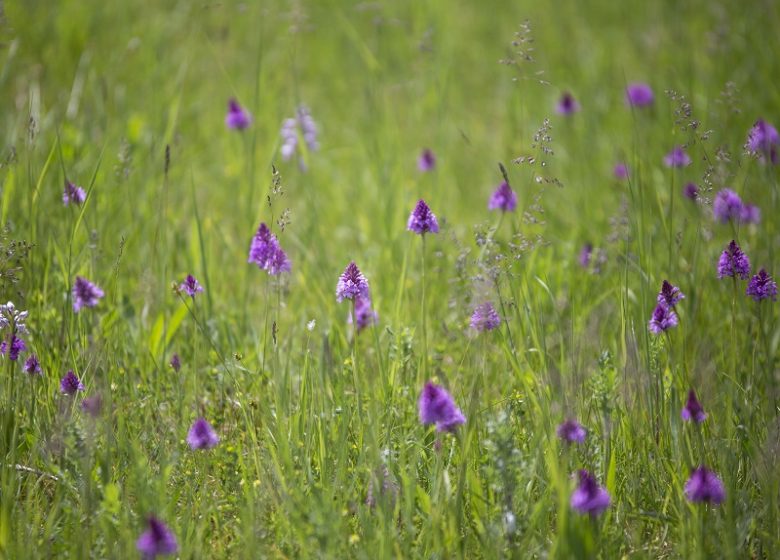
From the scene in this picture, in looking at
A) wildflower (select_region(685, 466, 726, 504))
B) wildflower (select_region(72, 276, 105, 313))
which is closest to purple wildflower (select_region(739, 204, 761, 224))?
wildflower (select_region(685, 466, 726, 504))

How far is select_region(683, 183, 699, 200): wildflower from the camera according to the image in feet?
8.44

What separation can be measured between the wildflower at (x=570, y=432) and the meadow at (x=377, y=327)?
0.08 metres

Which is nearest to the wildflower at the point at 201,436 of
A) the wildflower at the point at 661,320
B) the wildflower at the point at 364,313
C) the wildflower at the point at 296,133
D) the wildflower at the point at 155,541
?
the wildflower at the point at 155,541

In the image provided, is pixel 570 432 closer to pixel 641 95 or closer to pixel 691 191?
pixel 691 191

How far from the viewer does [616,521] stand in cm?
224

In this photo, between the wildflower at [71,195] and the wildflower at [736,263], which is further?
the wildflower at [71,195]

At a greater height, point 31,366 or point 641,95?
point 641,95

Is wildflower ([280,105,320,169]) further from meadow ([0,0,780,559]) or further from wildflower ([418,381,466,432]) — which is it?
wildflower ([418,381,466,432])

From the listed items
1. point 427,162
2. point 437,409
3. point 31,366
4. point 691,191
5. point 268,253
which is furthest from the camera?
point 427,162

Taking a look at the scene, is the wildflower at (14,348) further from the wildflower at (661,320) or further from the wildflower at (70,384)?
the wildflower at (661,320)

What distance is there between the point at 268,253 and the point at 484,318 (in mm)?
742

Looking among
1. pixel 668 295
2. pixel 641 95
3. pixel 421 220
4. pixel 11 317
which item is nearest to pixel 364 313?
pixel 421 220

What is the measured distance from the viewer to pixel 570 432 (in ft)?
6.89

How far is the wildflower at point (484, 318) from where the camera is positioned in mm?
2438
